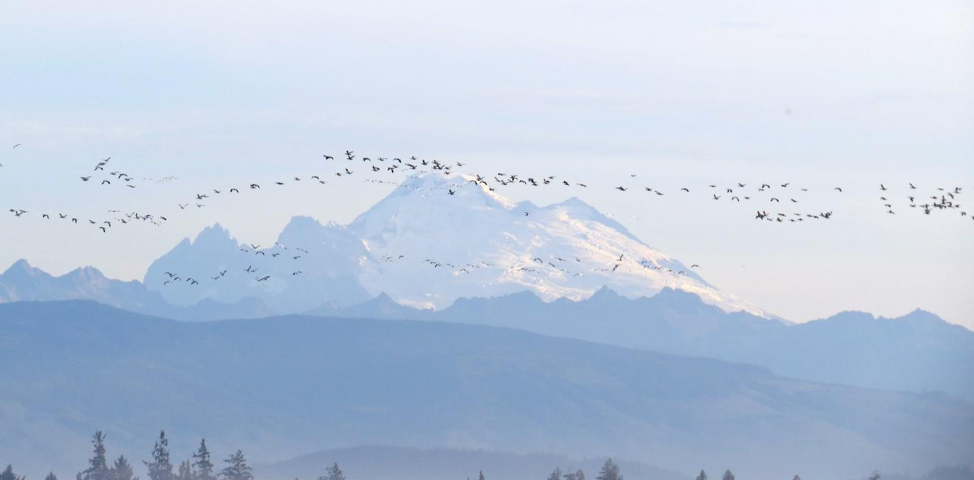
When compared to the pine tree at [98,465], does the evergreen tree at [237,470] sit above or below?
below

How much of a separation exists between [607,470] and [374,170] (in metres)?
46.8

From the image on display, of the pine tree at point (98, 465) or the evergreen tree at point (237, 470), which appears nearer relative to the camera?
the evergreen tree at point (237, 470)

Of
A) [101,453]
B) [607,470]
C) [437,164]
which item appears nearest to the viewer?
[437,164]

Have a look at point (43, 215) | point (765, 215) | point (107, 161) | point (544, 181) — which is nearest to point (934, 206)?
point (765, 215)

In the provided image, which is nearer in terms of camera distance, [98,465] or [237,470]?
[237,470]

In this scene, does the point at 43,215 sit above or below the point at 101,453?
above

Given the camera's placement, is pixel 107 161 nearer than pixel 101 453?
Yes

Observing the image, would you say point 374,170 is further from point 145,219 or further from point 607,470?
point 607,470

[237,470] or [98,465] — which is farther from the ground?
[98,465]

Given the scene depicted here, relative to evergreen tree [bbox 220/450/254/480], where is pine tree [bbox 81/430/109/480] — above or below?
above

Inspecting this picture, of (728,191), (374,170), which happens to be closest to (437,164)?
(374,170)

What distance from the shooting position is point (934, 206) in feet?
465

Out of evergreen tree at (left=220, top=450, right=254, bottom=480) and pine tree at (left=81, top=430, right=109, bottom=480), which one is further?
pine tree at (left=81, top=430, right=109, bottom=480)

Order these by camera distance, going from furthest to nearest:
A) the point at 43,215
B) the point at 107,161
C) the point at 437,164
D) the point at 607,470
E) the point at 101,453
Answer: the point at 101,453 → the point at 607,470 → the point at 43,215 → the point at 437,164 → the point at 107,161
